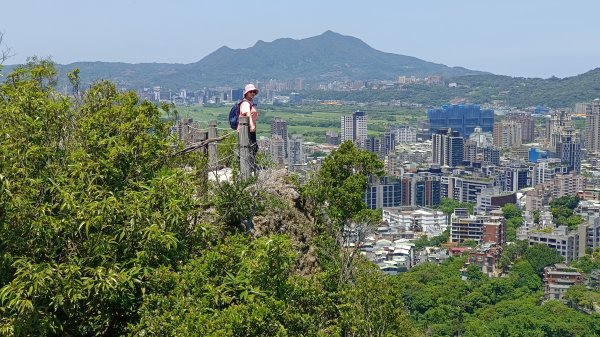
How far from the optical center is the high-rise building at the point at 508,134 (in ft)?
238

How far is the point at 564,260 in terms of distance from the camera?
32.2 meters

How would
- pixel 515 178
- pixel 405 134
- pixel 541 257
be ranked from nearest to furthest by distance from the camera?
pixel 541 257 → pixel 515 178 → pixel 405 134

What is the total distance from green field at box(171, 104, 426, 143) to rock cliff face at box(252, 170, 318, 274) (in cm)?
5935

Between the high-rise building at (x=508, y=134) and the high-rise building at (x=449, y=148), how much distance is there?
13.7m

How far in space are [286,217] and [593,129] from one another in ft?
219

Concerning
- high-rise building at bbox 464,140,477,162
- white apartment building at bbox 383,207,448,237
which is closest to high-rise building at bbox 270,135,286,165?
white apartment building at bbox 383,207,448,237

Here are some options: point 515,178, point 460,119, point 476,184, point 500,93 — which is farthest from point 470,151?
point 500,93

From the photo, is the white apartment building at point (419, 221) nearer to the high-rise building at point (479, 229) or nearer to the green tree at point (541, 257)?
the high-rise building at point (479, 229)

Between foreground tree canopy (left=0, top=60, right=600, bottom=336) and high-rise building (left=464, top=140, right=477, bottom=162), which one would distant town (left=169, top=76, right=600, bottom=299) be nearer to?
high-rise building (left=464, top=140, right=477, bottom=162)

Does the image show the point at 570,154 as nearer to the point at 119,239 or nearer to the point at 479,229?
the point at 479,229

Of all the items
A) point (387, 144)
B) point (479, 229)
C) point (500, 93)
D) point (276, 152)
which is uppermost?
point (276, 152)

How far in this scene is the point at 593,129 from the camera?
67.8 m

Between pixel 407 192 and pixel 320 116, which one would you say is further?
pixel 320 116

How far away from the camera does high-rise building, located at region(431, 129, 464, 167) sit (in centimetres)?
5919
